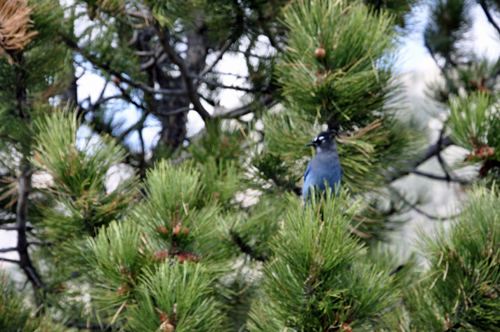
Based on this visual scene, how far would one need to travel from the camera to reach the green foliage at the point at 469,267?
1351 mm

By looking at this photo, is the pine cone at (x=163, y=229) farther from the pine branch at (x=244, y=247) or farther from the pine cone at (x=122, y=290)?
the pine branch at (x=244, y=247)

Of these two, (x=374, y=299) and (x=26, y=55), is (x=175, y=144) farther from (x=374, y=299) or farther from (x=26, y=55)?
(x=374, y=299)

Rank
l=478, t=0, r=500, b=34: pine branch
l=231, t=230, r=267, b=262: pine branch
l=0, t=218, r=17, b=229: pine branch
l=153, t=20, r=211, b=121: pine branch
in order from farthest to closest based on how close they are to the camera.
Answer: l=478, t=0, r=500, b=34: pine branch
l=0, t=218, r=17, b=229: pine branch
l=153, t=20, r=211, b=121: pine branch
l=231, t=230, r=267, b=262: pine branch

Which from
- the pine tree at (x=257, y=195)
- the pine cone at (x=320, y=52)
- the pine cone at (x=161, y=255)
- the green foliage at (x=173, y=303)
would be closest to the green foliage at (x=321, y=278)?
the pine tree at (x=257, y=195)

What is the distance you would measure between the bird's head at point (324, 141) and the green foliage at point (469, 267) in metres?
0.47

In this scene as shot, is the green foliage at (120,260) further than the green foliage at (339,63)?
No

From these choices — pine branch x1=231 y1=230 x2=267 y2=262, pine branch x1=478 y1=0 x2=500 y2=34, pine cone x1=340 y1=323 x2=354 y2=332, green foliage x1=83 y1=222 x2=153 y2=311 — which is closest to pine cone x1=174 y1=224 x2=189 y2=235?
green foliage x1=83 y1=222 x2=153 y2=311

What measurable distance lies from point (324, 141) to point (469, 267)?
0.65 m

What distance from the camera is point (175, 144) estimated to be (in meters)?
3.40

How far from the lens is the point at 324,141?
1.68 m

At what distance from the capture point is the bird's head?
5.43ft

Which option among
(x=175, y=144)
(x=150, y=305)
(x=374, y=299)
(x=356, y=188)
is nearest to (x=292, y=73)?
(x=356, y=188)

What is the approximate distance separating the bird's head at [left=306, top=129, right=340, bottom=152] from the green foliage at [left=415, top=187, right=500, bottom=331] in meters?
0.47

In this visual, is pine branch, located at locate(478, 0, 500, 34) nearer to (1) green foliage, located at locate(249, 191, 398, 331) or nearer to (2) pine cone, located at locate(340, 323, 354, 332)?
(1) green foliage, located at locate(249, 191, 398, 331)
